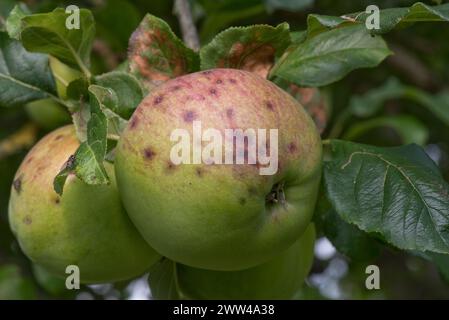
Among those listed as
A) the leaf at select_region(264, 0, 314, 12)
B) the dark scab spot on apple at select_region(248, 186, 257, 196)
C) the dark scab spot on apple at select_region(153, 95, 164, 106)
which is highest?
the dark scab spot on apple at select_region(153, 95, 164, 106)

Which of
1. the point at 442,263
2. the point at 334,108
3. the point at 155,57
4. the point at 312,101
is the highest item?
the point at 155,57

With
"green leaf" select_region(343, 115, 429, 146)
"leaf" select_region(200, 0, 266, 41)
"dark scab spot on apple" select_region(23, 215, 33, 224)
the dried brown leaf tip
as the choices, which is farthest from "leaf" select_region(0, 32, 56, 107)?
"green leaf" select_region(343, 115, 429, 146)

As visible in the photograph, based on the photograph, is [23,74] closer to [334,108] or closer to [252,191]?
[252,191]

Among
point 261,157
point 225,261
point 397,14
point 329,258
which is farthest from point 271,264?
point 329,258

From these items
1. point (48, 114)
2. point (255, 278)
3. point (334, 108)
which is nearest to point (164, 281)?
point (255, 278)

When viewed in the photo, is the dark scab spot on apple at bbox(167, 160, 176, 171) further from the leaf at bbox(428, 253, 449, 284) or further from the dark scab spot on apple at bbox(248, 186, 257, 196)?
the leaf at bbox(428, 253, 449, 284)

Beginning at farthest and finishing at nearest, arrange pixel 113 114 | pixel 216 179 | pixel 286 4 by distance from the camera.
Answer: pixel 286 4 → pixel 113 114 → pixel 216 179
